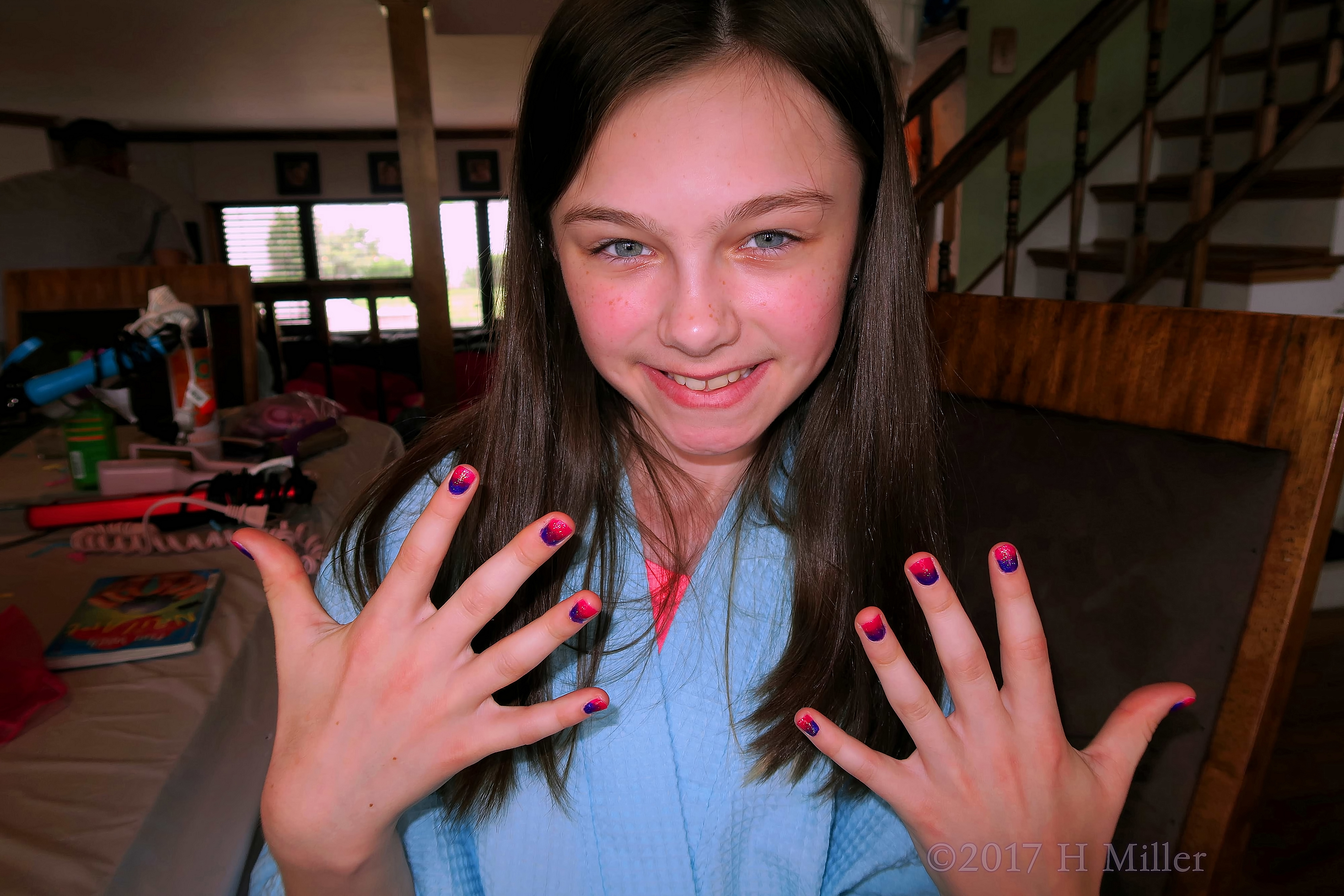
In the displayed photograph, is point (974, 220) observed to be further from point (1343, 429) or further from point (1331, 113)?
point (1343, 429)

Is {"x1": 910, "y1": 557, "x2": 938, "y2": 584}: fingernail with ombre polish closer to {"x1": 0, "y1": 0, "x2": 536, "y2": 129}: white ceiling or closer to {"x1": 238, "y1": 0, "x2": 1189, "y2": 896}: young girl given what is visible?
{"x1": 238, "y1": 0, "x2": 1189, "y2": 896}: young girl

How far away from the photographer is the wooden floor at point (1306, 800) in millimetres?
1522

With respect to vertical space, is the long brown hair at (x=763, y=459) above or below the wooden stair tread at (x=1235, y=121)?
below

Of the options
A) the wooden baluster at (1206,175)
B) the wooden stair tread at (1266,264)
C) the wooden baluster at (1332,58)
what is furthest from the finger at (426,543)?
the wooden baluster at (1332,58)

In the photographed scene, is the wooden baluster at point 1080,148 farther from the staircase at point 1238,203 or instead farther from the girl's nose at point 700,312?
the girl's nose at point 700,312

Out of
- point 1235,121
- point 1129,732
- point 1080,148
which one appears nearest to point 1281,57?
point 1235,121

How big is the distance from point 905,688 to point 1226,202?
300 cm

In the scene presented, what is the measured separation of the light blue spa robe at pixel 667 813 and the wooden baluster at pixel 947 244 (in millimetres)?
2229

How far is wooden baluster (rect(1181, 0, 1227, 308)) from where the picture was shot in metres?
2.77

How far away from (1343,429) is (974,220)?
3.90m

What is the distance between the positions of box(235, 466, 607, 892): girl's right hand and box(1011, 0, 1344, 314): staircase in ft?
8.30

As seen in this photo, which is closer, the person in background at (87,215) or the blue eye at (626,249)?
the blue eye at (626,249)

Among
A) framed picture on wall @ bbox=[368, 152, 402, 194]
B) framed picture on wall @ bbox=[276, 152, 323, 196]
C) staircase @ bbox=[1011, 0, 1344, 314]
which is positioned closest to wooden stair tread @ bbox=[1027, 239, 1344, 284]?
staircase @ bbox=[1011, 0, 1344, 314]

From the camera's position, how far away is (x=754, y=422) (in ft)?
2.48
